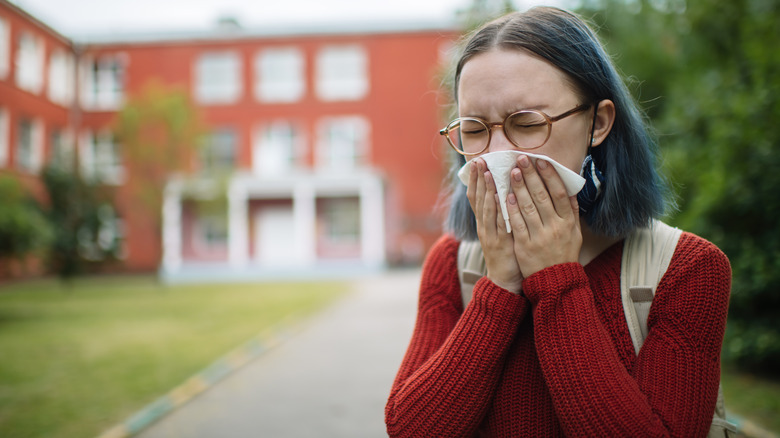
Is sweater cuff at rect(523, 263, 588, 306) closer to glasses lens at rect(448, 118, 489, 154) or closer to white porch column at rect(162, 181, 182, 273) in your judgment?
glasses lens at rect(448, 118, 489, 154)

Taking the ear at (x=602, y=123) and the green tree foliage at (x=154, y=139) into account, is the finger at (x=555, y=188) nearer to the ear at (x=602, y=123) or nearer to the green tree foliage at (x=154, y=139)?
the ear at (x=602, y=123)

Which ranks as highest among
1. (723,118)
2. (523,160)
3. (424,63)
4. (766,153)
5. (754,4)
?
(424,63)

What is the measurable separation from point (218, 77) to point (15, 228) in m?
18.6

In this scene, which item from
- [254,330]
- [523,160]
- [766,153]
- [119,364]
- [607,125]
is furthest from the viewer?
[254,330]

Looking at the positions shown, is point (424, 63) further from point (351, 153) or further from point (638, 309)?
point (638, 309)

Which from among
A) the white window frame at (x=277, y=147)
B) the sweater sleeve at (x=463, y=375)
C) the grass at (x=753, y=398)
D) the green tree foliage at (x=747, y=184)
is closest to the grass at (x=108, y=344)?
the sweater sleeve at (x=463, y=375)

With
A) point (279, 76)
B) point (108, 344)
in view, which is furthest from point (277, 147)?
point (108, 344)

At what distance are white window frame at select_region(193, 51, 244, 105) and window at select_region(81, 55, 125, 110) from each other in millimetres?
3414

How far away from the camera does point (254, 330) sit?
8258mm

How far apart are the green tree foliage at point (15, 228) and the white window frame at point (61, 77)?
1183cm

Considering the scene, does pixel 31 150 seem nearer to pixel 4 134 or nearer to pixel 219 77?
pixel 4 134

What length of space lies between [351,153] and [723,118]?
21.1 metres

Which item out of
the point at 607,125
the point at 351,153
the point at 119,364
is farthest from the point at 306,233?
the point at 607,125

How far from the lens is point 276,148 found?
2600 cm
